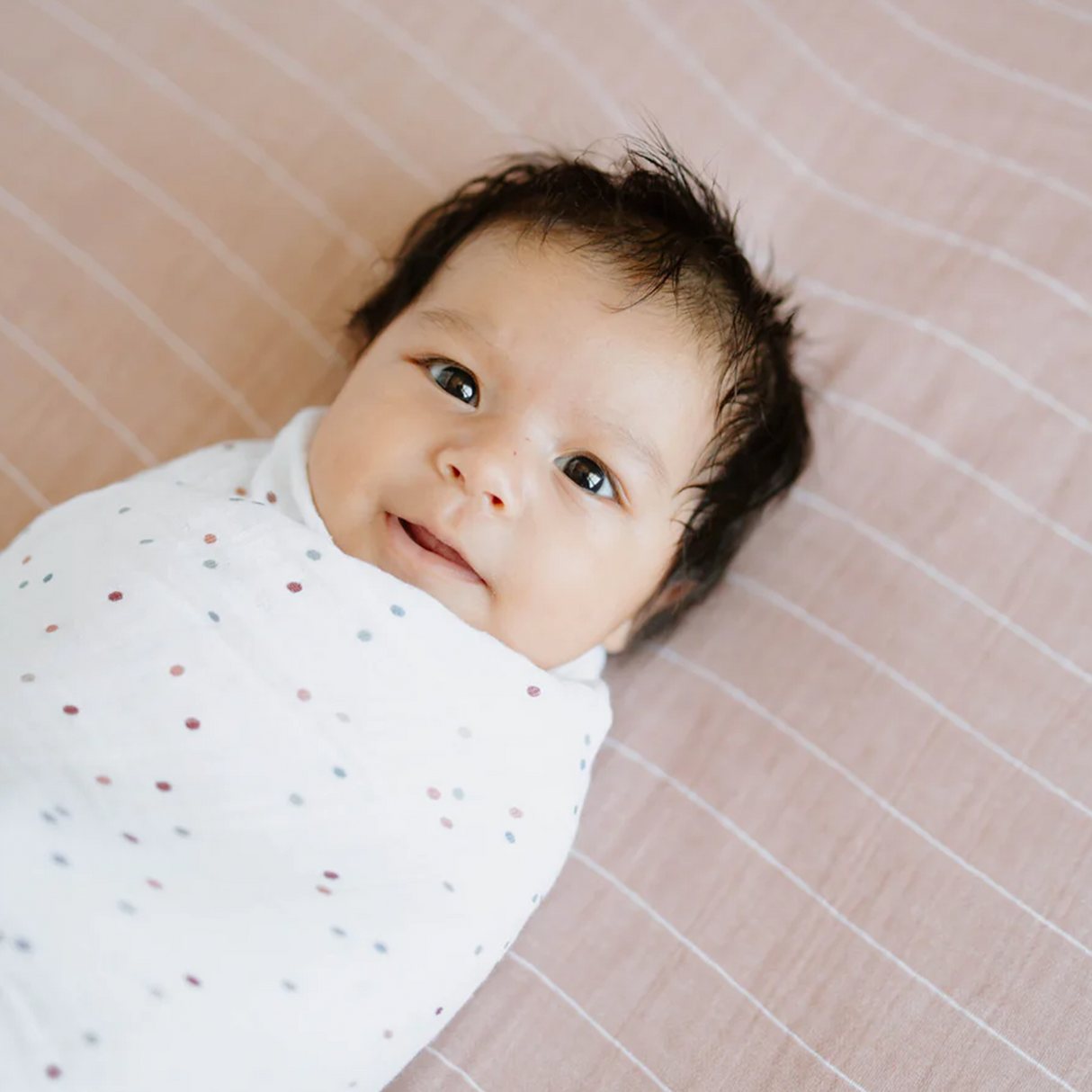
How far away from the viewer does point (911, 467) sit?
3.90ft

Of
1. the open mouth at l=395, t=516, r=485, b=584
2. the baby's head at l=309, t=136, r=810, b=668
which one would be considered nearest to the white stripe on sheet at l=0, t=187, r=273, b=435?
the baby's head at l=309, t=136, r=810, b=668

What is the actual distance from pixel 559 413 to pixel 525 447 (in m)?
0.05

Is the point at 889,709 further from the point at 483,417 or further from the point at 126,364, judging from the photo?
the point at 126,364

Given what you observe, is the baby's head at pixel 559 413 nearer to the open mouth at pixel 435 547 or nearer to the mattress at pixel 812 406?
the open mouth at pixel 435 547

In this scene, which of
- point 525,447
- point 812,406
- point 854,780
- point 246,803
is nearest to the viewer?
point 246,803

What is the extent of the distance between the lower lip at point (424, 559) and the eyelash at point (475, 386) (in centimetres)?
13

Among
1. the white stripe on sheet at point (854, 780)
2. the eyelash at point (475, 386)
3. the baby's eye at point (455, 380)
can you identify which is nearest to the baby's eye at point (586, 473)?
the eyelash at point (475, 386)

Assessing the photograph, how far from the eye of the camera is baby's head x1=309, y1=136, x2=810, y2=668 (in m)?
0.97

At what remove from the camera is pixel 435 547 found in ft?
3.24

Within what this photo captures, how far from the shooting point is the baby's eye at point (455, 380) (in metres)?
1.02

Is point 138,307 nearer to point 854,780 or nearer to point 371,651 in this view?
point 371,651

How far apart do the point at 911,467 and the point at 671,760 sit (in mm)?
416

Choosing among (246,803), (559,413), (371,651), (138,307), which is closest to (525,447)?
(559,413)

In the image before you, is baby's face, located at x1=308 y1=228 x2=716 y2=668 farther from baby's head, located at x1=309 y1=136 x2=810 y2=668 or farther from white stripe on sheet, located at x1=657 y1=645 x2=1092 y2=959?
white stripe on sheet, located at x1=657 y1=645 x2=1092 y2=959
